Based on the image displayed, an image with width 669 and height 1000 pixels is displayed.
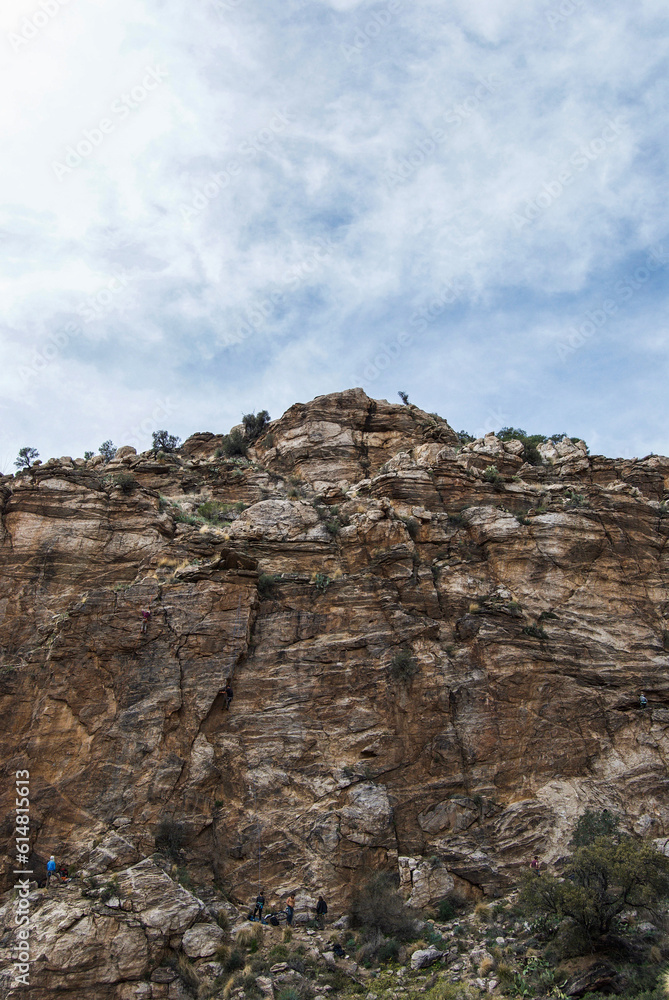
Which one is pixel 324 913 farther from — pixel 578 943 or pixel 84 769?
pixel 84 769

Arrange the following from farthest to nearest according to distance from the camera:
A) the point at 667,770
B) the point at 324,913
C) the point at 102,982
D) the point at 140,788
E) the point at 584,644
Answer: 1. the point at 584,644
2. the point at 667,770
3. the point at 140,788
4. the point at 324,913
5. the point at 102,982

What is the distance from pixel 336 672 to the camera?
21.7 m

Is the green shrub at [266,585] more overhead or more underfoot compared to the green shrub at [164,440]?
more underfoot

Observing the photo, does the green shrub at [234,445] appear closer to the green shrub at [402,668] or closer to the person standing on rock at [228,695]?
the person standing on rock at [228,695]

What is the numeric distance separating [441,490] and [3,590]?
650 inches

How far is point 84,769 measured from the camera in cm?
1941

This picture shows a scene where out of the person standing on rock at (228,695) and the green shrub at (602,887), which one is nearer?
the green shrub at (602,887)

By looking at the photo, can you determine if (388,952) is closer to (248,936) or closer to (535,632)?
(248,936)

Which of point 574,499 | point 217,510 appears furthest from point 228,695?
point 574,499

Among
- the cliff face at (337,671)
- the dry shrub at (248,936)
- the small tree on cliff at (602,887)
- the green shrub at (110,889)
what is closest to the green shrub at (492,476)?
the cliff face at (337,671)

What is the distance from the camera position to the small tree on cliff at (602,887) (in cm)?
1588

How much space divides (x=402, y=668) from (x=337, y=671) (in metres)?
2.10

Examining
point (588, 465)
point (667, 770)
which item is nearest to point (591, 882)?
point (667, 770)

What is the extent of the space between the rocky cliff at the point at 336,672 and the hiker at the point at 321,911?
439 mm
